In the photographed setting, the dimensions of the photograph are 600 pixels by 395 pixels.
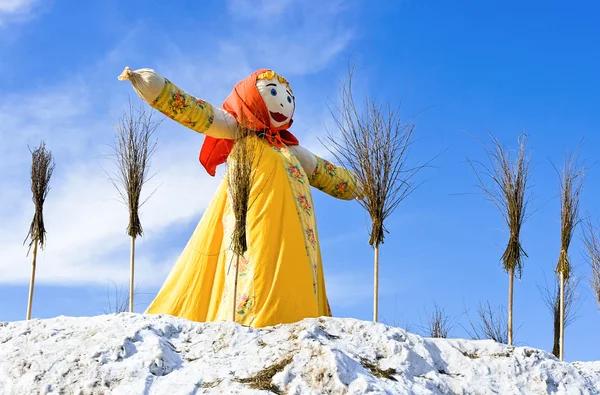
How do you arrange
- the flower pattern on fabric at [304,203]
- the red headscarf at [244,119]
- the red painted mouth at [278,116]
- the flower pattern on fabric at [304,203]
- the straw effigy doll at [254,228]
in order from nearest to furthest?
the straw effigy doll at [254,228] < the flower pattern on fabric at [304,203] < the flower pattern on fabric at [304,203] < the red headscarf at [244,119] < the red painted mouth at [278,116]

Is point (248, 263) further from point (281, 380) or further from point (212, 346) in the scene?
point (281, 380)

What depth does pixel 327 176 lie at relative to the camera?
322 inches

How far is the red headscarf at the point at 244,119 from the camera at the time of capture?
741 cm

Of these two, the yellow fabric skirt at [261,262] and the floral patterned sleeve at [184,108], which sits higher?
the floral patterned sleeve at [184,108]

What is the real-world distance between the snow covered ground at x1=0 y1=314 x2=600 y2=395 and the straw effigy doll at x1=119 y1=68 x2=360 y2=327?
1.65 meters

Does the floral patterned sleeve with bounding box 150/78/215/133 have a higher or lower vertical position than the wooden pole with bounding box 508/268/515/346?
higher

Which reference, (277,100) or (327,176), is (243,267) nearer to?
(277,100)

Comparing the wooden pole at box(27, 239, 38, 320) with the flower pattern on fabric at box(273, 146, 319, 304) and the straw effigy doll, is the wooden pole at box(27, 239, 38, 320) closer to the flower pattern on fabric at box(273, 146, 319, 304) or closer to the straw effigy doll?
the straw effigy doll

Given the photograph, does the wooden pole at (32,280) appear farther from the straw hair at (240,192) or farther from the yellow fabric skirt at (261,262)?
the straw hair at (240,192)

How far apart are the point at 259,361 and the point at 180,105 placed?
3337mm

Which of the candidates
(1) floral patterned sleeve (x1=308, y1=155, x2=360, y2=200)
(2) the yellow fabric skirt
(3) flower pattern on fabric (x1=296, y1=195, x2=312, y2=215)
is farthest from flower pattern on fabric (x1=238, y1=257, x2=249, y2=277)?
(1) floral patterned sleeve (x1=308, y1=155, x2=360, y2=200)

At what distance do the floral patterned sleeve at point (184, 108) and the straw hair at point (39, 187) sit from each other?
1.19 m

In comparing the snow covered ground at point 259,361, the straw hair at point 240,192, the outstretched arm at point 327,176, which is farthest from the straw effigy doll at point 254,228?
the snow covered ground at point 259,361

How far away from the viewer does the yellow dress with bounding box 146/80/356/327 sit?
6484 millimetres
